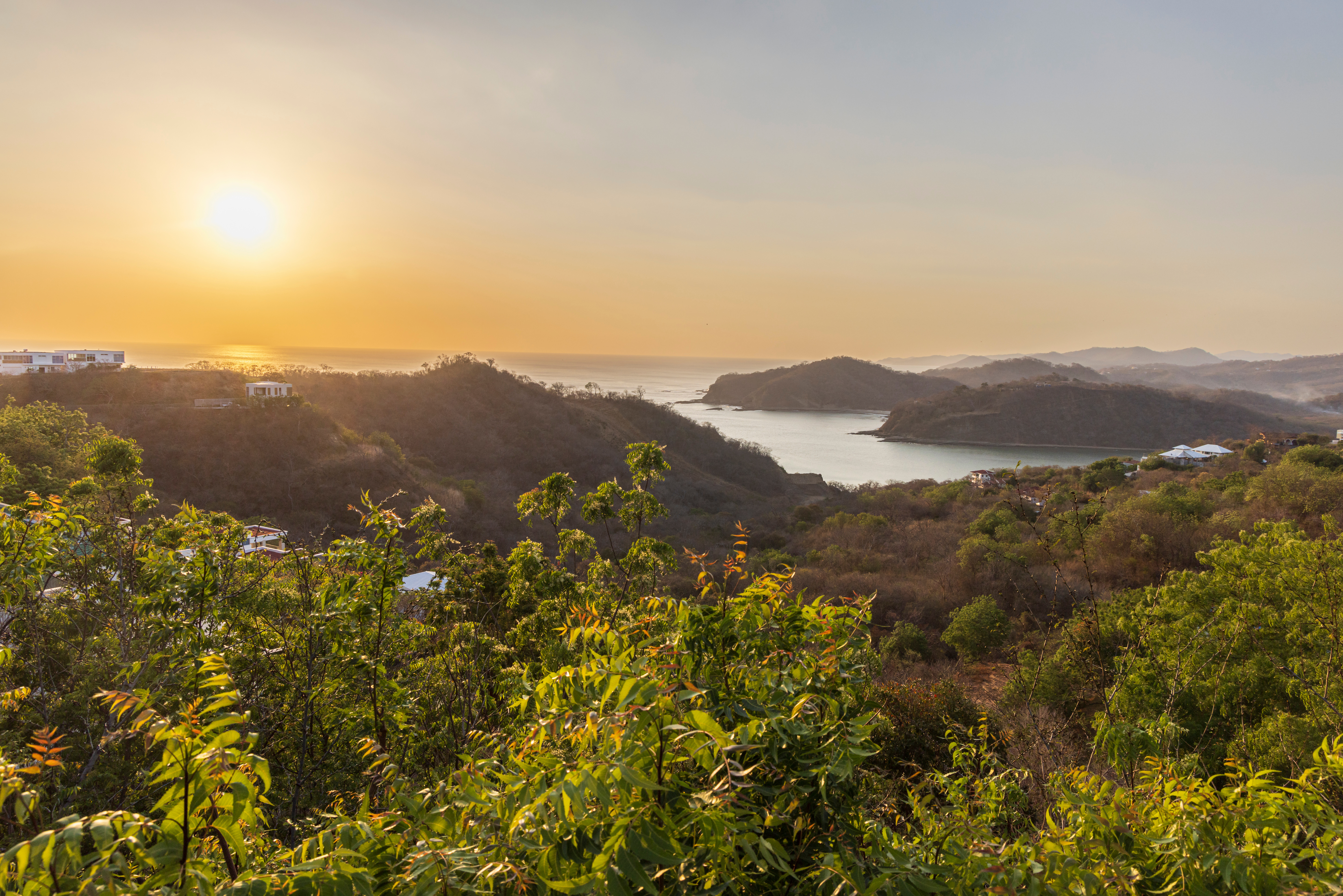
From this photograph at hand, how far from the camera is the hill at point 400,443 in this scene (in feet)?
89.7

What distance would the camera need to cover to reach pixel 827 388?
13500cm

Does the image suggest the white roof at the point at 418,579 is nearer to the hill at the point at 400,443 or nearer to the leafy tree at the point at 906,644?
the hill at the point at 400,443

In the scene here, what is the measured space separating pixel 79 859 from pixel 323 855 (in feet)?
1.65

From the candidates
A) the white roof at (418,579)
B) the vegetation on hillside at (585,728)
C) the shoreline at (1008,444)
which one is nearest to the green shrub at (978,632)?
the vegetation on hillside at (585,728)

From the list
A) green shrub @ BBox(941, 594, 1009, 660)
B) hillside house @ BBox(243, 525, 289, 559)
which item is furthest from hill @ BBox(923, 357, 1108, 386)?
hillside house @ BBox(243, 525, 289, 559)

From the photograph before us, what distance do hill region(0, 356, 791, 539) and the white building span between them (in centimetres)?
1413

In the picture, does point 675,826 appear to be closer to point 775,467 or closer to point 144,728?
point 144,728

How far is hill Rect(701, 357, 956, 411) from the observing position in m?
131

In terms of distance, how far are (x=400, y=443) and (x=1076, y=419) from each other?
90068 mm

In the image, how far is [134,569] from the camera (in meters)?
5.73

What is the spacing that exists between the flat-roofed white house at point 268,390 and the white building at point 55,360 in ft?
53.6

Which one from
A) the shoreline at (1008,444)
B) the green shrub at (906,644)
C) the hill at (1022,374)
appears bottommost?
the green shrub at (906,644)

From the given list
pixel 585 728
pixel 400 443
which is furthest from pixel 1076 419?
pixel 585 728

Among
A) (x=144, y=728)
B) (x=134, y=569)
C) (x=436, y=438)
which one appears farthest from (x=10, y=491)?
(x=436, y=438)
